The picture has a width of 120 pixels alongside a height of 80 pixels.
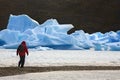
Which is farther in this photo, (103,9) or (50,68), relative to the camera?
(103,9)

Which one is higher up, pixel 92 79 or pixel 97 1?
pixel 97 1

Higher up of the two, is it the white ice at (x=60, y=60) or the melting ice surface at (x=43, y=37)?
the melting ice surface at (x=43, y=37)

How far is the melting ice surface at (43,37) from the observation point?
27062 mm

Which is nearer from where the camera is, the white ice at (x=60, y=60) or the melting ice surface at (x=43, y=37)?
the white ice at (x=60, y=60)

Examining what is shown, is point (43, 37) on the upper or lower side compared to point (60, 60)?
upper

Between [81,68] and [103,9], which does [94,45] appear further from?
[103,9]

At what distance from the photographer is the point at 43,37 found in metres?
27.1

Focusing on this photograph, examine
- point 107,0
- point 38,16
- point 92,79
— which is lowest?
point 92,79

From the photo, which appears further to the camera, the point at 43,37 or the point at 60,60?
the point at 43,37

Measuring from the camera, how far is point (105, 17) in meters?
61.4

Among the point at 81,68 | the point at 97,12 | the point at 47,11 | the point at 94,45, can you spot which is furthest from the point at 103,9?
the point at 81,68

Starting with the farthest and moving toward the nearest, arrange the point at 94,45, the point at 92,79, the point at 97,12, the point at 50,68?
the point at 97,12, the point at 94,45, the point at 50,68, the point at 92,79

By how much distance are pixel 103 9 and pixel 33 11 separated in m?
12.2

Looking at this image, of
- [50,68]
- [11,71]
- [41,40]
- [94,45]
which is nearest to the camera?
[11,71]
